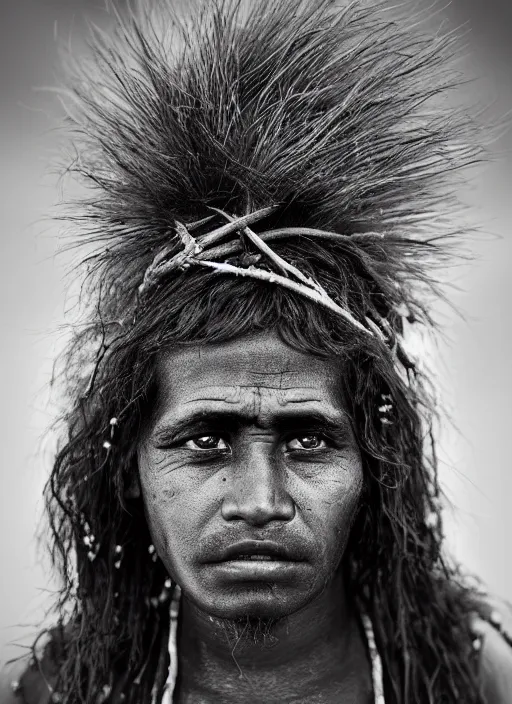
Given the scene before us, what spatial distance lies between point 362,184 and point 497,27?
115 inches

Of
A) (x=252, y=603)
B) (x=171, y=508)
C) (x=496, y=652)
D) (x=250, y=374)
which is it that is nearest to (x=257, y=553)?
(x=252, y=603)

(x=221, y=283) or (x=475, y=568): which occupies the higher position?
(x=221, y=283)

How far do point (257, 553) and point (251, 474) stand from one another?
0.17 meters

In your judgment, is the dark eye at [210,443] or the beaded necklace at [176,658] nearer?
the dark eye at [210,443]

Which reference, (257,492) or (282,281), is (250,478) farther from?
(282,281)

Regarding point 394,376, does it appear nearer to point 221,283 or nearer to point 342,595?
point 221,283

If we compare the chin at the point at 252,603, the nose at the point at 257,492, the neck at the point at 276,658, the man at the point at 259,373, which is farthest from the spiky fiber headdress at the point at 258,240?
the chin at the point at 252,603

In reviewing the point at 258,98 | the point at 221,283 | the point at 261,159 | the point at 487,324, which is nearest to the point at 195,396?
the point at 221,283

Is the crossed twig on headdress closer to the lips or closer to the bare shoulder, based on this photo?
the lips

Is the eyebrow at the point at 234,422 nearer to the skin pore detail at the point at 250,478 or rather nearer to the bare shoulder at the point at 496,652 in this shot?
the skin pore detail at the point at 250,478

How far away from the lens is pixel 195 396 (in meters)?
1.96

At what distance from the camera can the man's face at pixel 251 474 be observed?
1884mm

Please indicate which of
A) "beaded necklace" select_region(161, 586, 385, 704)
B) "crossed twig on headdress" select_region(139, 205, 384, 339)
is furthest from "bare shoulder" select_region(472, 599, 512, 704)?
"crossed twig on headdress" select_region(139, 205, 384, 339)

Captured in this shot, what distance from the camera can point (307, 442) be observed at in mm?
1999
